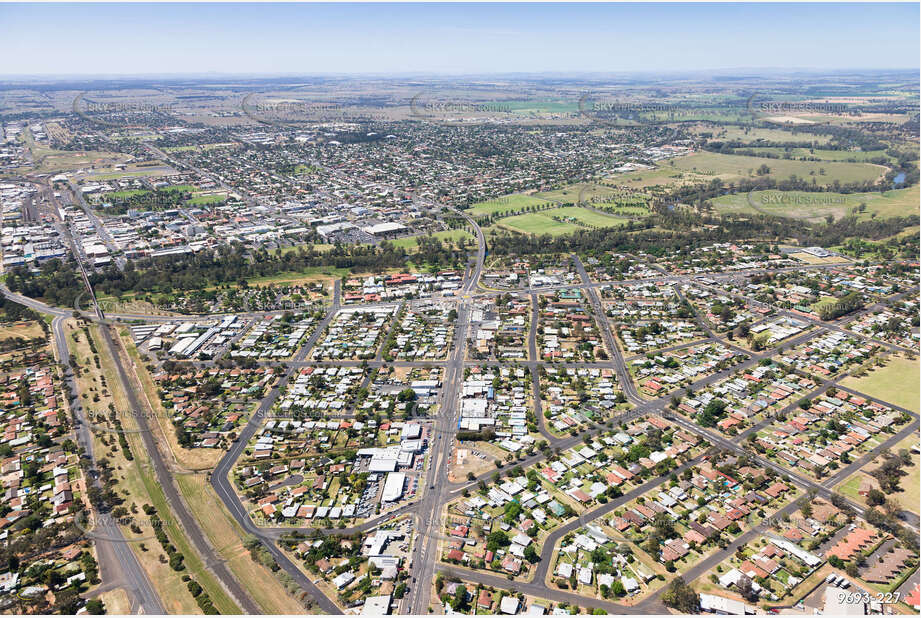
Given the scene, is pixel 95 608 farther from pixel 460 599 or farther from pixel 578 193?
pixel 578 193

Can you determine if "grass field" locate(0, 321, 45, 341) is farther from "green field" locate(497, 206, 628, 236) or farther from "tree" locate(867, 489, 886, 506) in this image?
"tree" locate(867, 489, 886, 506)

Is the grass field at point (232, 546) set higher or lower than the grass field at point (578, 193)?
lower

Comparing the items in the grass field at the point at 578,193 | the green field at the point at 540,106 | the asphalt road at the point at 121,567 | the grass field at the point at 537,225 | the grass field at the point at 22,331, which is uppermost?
the green field at the point at 540,106

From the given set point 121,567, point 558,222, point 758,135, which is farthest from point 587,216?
point 758,135

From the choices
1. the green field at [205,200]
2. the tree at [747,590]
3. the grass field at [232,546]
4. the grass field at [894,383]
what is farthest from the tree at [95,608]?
the green field at [205,200]

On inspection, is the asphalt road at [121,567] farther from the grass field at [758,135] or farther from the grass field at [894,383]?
the grass field at [758,135]

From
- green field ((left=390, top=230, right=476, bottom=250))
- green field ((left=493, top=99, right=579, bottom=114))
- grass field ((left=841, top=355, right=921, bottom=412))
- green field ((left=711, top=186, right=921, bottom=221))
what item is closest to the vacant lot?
grass field ((left=841, top=355, right=921, bottom=412))
